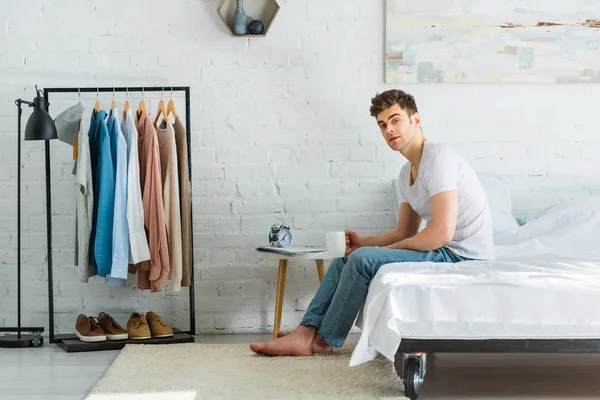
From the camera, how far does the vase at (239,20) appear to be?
4.45 m

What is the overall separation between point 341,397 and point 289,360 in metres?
0.58

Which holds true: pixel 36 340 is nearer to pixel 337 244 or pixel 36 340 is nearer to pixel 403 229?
pixel 337 244

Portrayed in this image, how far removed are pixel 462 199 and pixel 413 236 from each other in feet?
0.83

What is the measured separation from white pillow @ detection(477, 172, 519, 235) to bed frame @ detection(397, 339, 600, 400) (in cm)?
128

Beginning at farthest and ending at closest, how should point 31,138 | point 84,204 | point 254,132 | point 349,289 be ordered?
point 254,132, point 84,204, point 31,138, point 349,289

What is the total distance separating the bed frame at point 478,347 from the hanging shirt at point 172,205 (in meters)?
1.56

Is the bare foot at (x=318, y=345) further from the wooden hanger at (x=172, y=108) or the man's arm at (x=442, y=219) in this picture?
the wooden hanger at (x=172, y=108)

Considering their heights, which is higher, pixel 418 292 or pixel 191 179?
pixel 191 179

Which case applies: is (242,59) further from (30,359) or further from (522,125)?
(30,359)

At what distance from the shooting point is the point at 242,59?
4566 mm

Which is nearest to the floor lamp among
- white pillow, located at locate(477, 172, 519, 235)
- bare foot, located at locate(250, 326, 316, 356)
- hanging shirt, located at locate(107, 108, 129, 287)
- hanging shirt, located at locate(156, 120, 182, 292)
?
hanging shirt, located at locate(107, 108, 129, 287)

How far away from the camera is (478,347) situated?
2879 millimetres

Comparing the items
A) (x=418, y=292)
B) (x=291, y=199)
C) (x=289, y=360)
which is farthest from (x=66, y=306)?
(x=418, y=292)

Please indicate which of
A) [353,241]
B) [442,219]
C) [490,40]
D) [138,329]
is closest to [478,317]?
[442,219]
